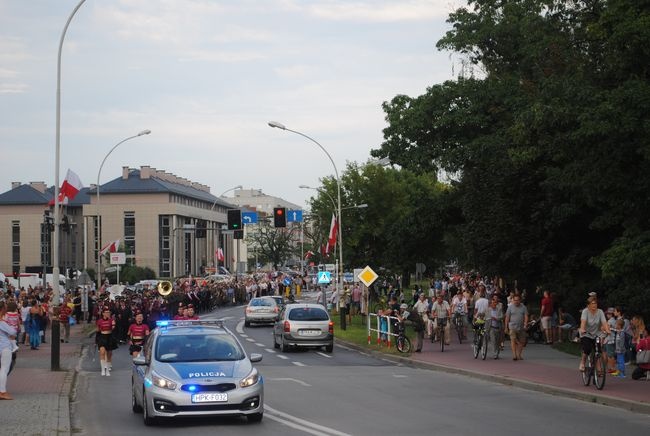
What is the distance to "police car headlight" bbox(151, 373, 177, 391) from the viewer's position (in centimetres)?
1428

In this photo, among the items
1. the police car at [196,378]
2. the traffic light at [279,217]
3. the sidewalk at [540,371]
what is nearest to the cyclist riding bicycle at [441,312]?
the sidewalk at [540,371]

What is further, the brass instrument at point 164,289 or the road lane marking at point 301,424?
the brass instrument at point 164,289

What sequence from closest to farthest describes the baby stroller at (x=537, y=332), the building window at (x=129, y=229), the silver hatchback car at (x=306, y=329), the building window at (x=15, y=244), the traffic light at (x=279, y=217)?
1. the baby stroller at (x=537, y=332)
2. the silver hatchback car at (x=306, y=329)
3. the traffic light at (x=279, y=217)
4. the building window at (x=129, y=229)
5. the building window at (x=15, y=244)

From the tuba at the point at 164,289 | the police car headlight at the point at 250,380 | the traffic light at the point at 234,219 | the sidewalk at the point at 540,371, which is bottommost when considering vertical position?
the sidewalk at the point at 540,371

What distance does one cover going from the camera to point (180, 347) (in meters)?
15.6

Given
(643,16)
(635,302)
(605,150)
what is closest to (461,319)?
(635,302)

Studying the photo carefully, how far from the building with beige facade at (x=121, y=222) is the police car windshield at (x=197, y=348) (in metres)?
115

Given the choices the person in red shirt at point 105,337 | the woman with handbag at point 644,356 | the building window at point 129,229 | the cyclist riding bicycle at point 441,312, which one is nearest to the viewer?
the woman with handbag at point 644,356

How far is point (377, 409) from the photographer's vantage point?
1684cm

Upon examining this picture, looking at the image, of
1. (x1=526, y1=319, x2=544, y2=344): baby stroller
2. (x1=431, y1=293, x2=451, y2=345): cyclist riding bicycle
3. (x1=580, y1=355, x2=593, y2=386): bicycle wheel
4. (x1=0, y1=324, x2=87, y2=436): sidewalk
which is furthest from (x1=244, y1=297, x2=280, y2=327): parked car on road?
(x1=580, y1=355, x2=593, y2=386): bicycle wheel

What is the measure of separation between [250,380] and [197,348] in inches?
53.6

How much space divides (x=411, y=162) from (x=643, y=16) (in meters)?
26.3

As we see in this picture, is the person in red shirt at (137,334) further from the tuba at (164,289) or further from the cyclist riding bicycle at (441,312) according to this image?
the tuba at (164,289)

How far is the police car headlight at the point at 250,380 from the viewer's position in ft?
47.5
